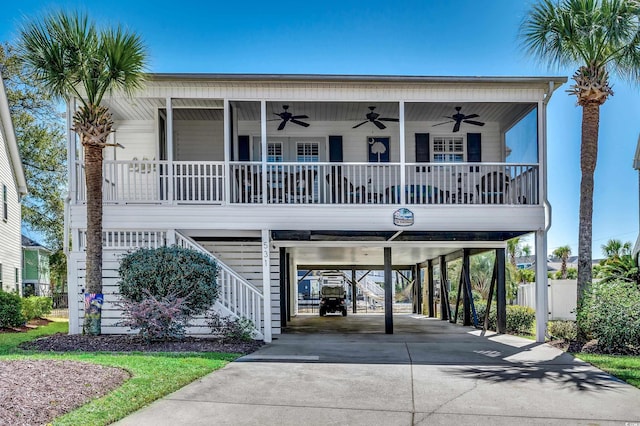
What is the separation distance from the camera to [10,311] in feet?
47.8

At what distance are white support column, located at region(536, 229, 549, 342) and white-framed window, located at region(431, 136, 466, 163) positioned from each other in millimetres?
3905

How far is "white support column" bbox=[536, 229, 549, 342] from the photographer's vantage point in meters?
12.2

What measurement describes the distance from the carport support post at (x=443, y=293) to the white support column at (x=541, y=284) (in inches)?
271

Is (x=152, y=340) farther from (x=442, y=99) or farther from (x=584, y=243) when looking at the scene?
(x=584, y=243)

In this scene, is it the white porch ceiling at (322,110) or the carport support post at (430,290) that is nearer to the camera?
the white porch ceiling at (322,110)

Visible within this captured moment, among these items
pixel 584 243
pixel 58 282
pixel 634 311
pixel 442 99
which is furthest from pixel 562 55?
pixel 58 282

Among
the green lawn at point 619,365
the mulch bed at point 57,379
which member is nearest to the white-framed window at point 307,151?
Answer: the mulch bed at point 57,379

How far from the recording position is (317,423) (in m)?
5.62

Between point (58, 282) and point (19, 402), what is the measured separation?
38.5m

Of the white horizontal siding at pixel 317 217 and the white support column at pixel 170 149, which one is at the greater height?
the white support column at pixel 170 149

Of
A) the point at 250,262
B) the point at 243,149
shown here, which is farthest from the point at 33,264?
the point at 250,262

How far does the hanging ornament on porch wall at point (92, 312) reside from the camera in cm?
1144

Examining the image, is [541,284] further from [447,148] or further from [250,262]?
[250,262]

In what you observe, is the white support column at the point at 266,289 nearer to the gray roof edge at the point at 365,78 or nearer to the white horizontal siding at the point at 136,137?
the gray roof edge at the point at 365,78
